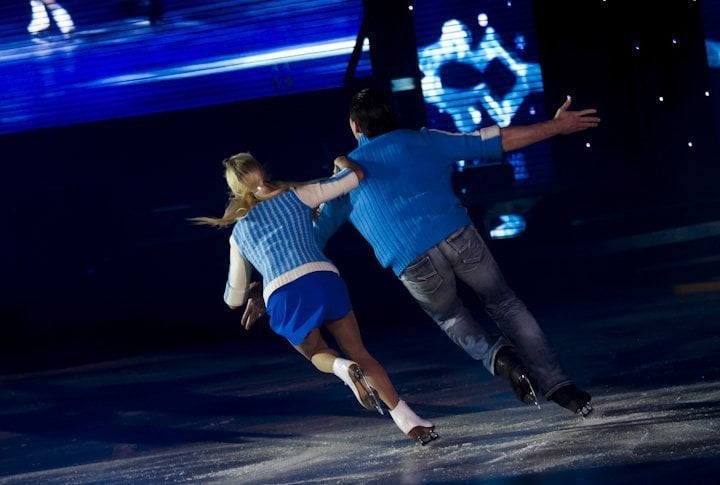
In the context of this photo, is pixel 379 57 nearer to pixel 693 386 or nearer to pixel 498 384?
pixel 498 384

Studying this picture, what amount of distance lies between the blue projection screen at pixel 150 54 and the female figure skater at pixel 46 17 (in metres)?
0.01

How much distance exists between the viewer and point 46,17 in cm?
1566

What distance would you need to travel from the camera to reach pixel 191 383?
1033 cm

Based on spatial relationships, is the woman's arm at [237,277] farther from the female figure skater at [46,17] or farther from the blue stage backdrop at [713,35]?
the blue stage backdrop at [713,35]

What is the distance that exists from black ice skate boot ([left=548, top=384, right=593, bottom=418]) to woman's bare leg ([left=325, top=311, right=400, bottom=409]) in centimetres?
84

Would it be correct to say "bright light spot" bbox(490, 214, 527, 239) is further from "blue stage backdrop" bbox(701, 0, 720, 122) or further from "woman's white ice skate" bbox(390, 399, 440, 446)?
"woman's white ice skate" bbox(390, 399, 440, 446)

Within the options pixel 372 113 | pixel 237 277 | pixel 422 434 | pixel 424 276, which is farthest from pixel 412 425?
pixel 372 113

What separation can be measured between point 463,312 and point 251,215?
1250 mm

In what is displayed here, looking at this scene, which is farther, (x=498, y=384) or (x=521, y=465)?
(x=498, y=384)

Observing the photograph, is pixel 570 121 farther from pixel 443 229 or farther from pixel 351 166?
pixel 351 166

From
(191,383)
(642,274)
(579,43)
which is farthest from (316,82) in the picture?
(191,383)

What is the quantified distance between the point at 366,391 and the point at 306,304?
21.3 inches

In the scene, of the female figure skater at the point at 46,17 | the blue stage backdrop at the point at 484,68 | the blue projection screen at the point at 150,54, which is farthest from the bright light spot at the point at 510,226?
the female figure skater at the point at 46,17

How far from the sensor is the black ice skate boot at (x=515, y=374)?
5.87 m
